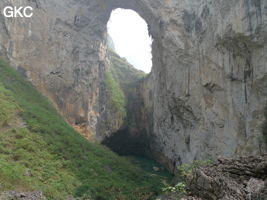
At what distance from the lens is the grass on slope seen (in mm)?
17078

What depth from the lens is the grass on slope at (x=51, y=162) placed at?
56.0 ft

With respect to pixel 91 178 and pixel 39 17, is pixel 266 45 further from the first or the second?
pixel 39 17

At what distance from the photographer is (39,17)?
35.9 m

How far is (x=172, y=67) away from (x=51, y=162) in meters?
15.8

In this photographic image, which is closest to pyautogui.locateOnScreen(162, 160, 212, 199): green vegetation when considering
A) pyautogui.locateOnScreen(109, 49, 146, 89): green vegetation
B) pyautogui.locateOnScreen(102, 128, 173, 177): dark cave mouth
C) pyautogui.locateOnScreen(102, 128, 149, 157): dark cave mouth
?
pyautogui.locateOnScreen(102, 128, 173, 177): dark cave mouth

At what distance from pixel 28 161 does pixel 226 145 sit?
44.9 feet

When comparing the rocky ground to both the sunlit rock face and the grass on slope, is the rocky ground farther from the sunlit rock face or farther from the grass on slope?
the grass on slope

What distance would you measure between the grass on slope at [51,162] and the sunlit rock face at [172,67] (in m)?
6.17

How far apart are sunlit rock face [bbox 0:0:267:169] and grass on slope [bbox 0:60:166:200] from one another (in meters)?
6.17

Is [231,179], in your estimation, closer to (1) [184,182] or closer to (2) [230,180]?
(2) [230,180]

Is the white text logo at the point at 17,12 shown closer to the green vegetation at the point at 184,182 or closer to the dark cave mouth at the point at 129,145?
the dark cave mouth at the point at 129,145

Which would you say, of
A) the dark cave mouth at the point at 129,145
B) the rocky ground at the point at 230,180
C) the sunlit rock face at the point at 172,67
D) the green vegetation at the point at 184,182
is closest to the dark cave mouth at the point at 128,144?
the dark cave mouth at the point at 129,145

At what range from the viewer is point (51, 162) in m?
20.2

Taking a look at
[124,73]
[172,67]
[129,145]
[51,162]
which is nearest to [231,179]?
[51,162]
